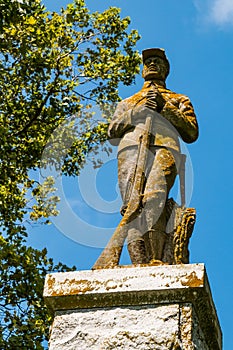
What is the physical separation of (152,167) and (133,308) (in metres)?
1.28

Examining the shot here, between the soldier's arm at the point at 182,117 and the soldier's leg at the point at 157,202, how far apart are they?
0.44m

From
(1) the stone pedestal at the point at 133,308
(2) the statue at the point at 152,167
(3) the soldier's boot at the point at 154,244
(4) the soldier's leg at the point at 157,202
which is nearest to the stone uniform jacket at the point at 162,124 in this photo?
(2) the statue at the point at 152,167

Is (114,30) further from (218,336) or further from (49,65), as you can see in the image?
(218,336)

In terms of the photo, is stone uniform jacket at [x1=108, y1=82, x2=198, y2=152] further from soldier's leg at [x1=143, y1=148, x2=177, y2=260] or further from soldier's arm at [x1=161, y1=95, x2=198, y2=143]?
soldier's leg at [x1=143, y1=148, x2=177, y2=260]

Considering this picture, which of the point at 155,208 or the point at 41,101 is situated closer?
the point at 155,208

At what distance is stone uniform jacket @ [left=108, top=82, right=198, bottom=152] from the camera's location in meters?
5.62

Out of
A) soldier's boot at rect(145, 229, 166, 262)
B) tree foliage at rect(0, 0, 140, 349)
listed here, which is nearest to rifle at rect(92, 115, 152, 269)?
soldier's boot at rect(145, 229, 166, 262)

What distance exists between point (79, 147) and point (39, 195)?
121cm

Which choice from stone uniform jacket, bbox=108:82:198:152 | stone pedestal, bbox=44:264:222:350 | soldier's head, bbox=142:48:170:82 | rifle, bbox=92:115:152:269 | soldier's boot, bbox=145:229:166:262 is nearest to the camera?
stone pedestal, bbox=44:264:222:350

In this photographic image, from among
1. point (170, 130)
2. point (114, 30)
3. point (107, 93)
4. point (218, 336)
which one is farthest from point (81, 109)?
point (218, 336)

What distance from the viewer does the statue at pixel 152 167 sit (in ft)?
16.6

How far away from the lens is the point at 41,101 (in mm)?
13414

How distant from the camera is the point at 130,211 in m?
5.15

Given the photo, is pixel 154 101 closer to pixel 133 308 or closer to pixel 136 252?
pixel 136 252
